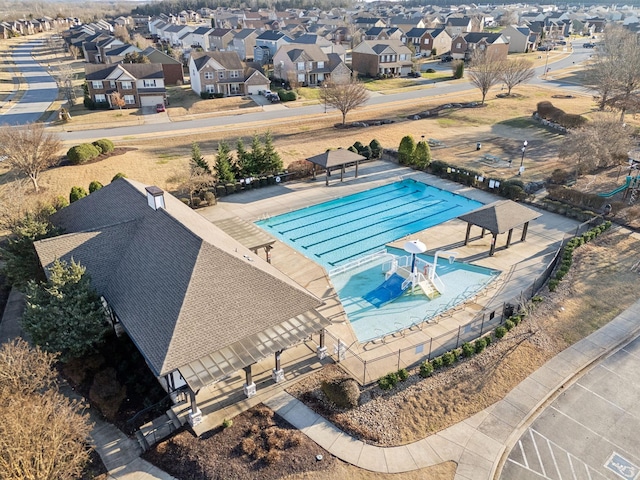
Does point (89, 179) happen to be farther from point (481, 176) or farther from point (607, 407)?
point (607, 407)

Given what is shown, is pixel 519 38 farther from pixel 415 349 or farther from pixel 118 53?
pixel 415 349

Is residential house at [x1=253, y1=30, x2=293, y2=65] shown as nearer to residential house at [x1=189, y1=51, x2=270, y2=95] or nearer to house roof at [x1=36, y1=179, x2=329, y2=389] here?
residential house at [x1=189, y1=51, x2=270, y2=95]

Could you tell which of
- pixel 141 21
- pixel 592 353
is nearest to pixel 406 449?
pixel 592 353

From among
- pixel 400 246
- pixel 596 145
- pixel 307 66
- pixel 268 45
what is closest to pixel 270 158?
pixel 400 246

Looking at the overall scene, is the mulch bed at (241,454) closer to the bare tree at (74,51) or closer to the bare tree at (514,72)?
the bare tree at (514,72)

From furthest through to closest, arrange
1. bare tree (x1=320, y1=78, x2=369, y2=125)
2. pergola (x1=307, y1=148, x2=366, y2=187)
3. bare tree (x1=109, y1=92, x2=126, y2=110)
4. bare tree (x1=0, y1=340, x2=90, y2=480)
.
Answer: bare tree (x1=109, y1=92, x2=126, y2=110)
bare tree (x1=320, y1=78, x2=369, y2=125)
pergola (x1=307, y1=148, x2=366, y2=187)
bare tree (x1=0, y1=340, x2=90, y2=480)

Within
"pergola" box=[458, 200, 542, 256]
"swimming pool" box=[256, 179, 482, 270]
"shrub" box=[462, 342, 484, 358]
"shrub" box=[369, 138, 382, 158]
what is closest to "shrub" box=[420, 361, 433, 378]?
"shrub" box=[462, 342, 484, 358]
